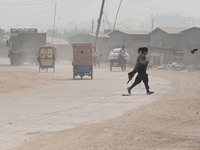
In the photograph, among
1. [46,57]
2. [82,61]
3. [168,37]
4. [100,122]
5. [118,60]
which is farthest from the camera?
[168,37]

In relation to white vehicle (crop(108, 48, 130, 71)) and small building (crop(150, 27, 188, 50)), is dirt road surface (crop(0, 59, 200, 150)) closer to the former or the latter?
white vehicle (crop(108, 48, 130, 71))

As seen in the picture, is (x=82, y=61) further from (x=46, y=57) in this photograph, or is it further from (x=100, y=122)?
(x=100, y=122)

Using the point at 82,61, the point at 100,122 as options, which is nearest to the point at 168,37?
the point at 82,61

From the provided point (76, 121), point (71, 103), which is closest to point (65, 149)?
point (76, 121)

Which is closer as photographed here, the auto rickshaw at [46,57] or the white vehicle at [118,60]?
the auto rickshaw at [46,57]

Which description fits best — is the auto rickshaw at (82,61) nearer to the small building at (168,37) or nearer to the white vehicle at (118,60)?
the white vehicle at (118,60)

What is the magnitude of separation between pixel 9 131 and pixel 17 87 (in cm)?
1145

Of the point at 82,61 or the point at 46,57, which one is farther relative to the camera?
the point at 46,57

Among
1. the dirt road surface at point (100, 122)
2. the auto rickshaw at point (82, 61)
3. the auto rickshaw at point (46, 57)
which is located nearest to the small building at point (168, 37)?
the auto rickshaw at point (46, 57)

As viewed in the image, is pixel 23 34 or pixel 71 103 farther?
pixel 23 34

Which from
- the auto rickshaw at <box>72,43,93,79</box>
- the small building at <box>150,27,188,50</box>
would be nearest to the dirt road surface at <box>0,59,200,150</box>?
the auto rickshaw at <box>72,43,93,79</box>

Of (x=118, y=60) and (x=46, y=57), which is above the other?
(x=46, y=57)

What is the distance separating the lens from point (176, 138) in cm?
773

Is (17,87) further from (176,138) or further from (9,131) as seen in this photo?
(176,138)
